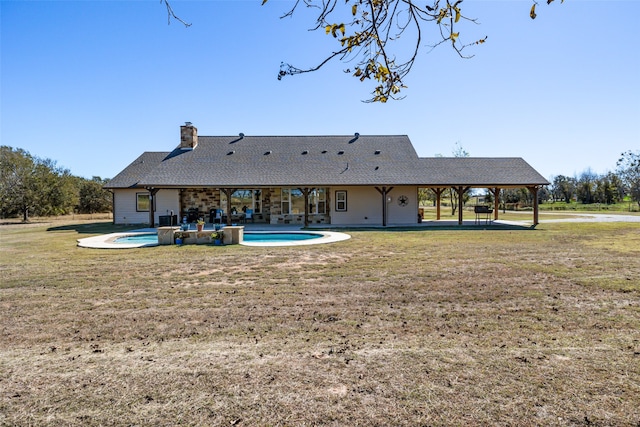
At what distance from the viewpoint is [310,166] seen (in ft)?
67.1

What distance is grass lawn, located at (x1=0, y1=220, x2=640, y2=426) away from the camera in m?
2.60

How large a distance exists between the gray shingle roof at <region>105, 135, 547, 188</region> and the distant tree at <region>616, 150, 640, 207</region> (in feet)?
102

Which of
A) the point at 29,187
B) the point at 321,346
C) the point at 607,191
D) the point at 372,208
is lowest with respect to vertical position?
the point at 321,346

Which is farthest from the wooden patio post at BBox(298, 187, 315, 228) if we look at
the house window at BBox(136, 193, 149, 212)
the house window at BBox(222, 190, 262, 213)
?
the house window at BBox(136, 193, 149, 212)

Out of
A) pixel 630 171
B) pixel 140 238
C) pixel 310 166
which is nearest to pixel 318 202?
pixel 310 166

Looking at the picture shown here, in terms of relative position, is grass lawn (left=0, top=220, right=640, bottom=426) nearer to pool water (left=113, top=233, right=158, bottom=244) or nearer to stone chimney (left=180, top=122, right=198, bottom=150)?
pool water (left=113, top=233, right=158, bottom=244)

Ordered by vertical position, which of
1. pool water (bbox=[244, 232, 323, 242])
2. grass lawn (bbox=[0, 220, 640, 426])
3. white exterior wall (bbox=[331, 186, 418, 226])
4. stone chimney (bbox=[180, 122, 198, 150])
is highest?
stone chimney (bbox=[180, 122, 198, 150])

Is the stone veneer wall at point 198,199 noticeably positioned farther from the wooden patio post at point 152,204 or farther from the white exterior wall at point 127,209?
the white exterior wall at point 127,209

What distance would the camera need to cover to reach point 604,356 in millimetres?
3420

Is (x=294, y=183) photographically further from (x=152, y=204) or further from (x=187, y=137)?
(x=187, y=137)

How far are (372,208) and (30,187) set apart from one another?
25.4 m

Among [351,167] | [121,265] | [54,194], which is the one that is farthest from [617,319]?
[54,194]

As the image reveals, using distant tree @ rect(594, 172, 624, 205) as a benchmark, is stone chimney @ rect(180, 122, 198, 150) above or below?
above

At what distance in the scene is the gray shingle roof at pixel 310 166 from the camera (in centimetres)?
1892
